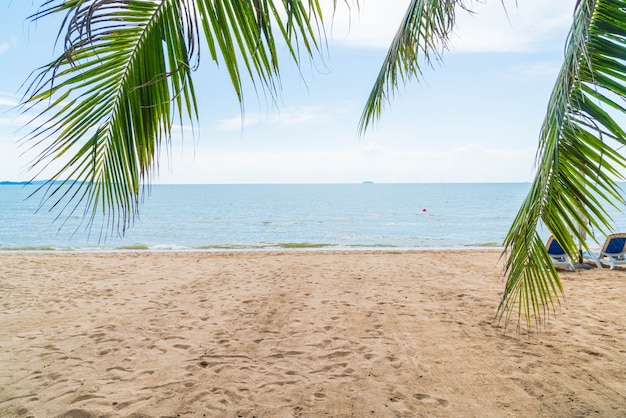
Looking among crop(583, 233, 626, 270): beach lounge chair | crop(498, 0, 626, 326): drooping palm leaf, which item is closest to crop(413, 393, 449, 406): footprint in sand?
crop(498, 0, 626, 326): drooping palm leaf

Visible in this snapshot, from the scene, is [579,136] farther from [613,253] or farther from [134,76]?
[613,253]

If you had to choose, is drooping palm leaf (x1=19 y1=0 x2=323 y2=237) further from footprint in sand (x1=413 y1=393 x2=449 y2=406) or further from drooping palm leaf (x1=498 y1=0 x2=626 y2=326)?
footprint in sand (x1=413 y1=393 x2=449 y2=406)

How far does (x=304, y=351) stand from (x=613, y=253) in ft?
27.3

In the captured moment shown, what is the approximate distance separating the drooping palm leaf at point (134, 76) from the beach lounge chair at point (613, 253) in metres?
10.2

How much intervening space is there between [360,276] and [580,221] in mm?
6800

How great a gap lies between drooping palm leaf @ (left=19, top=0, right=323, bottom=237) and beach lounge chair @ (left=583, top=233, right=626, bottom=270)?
1020cm

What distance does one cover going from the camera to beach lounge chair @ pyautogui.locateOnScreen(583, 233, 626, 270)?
29.3 feet

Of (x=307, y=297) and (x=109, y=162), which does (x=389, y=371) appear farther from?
(x=109, y=162)

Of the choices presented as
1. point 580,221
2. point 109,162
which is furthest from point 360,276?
point 109,162

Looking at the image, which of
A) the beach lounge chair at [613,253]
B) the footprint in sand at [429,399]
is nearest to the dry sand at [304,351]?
the footprint in sand at [429,399]

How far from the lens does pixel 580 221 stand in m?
1.96

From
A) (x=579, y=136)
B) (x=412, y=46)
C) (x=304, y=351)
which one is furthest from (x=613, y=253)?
(x=579, y=136)

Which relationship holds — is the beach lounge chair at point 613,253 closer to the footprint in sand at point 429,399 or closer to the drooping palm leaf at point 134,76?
the footprint in sand at point 429,399

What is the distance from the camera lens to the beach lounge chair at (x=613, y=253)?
8.95 metres
